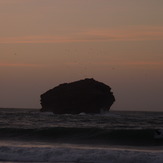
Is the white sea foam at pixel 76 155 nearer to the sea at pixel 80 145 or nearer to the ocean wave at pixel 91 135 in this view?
the sea at pixel 80 145

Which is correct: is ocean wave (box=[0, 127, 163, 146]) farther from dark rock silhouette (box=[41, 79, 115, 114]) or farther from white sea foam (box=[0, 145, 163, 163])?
dark rock silhouette (box=[41, 79, 115, 114])

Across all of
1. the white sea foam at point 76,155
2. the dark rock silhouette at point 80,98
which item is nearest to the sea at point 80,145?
the white sea foam at point 76,155

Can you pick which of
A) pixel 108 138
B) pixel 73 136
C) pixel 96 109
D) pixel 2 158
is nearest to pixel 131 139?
pixel 108 138

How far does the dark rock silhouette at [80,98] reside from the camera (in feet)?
311

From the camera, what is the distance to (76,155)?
2189 centimetres

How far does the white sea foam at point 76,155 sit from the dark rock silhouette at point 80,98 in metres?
71.0

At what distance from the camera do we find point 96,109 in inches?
3752

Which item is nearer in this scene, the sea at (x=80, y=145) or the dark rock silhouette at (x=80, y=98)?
the sea at (x=80, y=145)

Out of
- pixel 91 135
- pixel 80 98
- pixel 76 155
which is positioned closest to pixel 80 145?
pixel 91 135

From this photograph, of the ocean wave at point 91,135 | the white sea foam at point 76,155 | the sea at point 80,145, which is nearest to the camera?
the white sea foam at point 76,155

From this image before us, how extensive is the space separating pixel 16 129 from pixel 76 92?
202ft

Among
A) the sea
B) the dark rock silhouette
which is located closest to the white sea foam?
the sea

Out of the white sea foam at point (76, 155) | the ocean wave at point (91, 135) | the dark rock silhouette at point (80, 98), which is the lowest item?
the dark rock silhouette at point (80, 98)

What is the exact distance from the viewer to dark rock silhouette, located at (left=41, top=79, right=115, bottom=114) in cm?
9494
